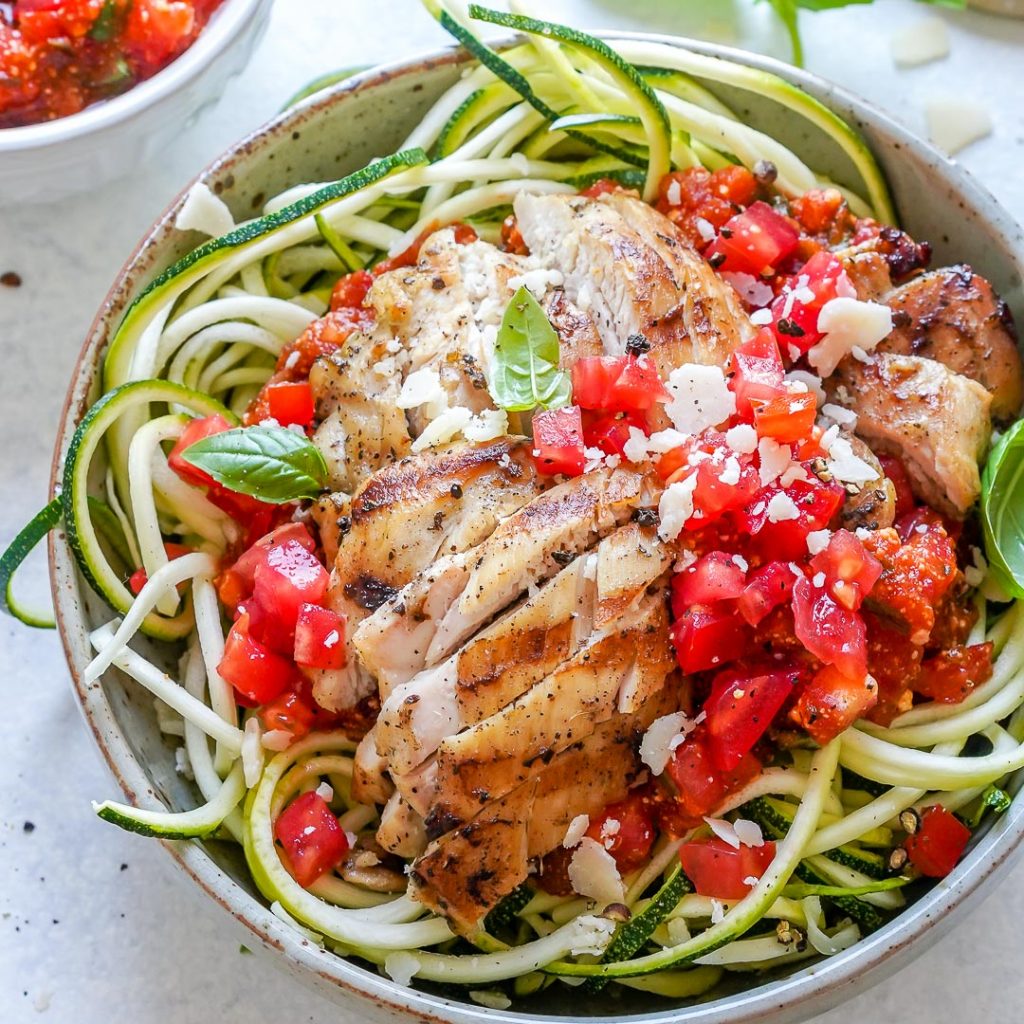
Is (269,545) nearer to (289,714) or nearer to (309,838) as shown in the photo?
(289,714)

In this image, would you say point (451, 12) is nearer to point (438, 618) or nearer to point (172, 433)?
point (172, 433)

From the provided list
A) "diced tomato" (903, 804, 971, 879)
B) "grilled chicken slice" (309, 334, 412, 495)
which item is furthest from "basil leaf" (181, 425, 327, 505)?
"diced tomato" (903, 804, 971, 879)

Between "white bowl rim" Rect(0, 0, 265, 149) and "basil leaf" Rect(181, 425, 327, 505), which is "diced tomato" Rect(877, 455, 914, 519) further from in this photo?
"white bowl rim" Rect(0, 0, 265, 149)

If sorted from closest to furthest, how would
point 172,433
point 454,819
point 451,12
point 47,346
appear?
point 454,819 < point 172,433 < point 451,12 < point 47,346

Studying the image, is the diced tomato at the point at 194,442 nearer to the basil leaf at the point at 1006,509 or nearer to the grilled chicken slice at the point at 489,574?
the grilled chicken slice at the point at 489,574

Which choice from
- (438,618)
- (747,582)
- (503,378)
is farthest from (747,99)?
(438,618)

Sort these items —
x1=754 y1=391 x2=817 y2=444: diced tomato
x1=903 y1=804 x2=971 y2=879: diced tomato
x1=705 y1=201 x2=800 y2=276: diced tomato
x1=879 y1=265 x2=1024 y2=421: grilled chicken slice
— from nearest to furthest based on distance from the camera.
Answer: x1=754 y1=391 x2=817 y2=444: diced tomato
x1=903 y1=804 x2=971 y2=879: diced tomato
x1=879 y1=265 x2=1024 y2=421: grilled chicken slice
x1=705 y1=201 x2=800 y2=276: diced tomato

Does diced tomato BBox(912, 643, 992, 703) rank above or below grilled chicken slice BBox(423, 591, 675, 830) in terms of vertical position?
below
